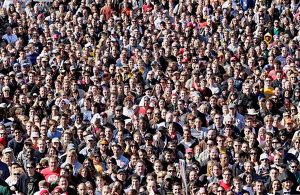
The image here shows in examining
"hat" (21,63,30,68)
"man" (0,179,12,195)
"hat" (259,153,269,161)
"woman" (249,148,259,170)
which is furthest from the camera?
"hat" (21,63,30,68)

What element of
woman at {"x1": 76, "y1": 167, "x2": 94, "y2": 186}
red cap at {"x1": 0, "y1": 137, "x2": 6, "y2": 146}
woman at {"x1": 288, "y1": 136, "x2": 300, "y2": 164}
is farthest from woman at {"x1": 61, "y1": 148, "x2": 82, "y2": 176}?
woman at {"x1": 288, "y1": 136, "x2": 300, "y2": 164}

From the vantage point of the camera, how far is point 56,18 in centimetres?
3278

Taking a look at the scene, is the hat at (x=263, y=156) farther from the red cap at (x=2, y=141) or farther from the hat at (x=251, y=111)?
the red cap at (x=2, y=141)

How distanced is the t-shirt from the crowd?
2 cm

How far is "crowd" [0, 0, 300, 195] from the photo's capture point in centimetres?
2172

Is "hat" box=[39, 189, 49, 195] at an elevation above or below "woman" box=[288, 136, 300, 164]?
below

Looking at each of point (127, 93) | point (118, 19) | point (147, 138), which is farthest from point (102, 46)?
point (147, 138)

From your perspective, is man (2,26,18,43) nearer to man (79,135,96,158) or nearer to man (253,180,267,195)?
man (79,135,96,158)

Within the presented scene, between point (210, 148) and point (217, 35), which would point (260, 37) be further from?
point (210, 148)

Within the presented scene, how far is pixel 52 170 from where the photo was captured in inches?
870

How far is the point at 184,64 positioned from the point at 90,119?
11.6ft

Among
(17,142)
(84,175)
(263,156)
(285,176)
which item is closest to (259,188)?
(285,176)

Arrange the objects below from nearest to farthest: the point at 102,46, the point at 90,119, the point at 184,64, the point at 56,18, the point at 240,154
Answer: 1. the point at 240,154
2. the point at 90,119
3. the point at 184,64
4. the point at 102,46
5. the point at 56,18

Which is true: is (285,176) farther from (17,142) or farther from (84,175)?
(17,142)
